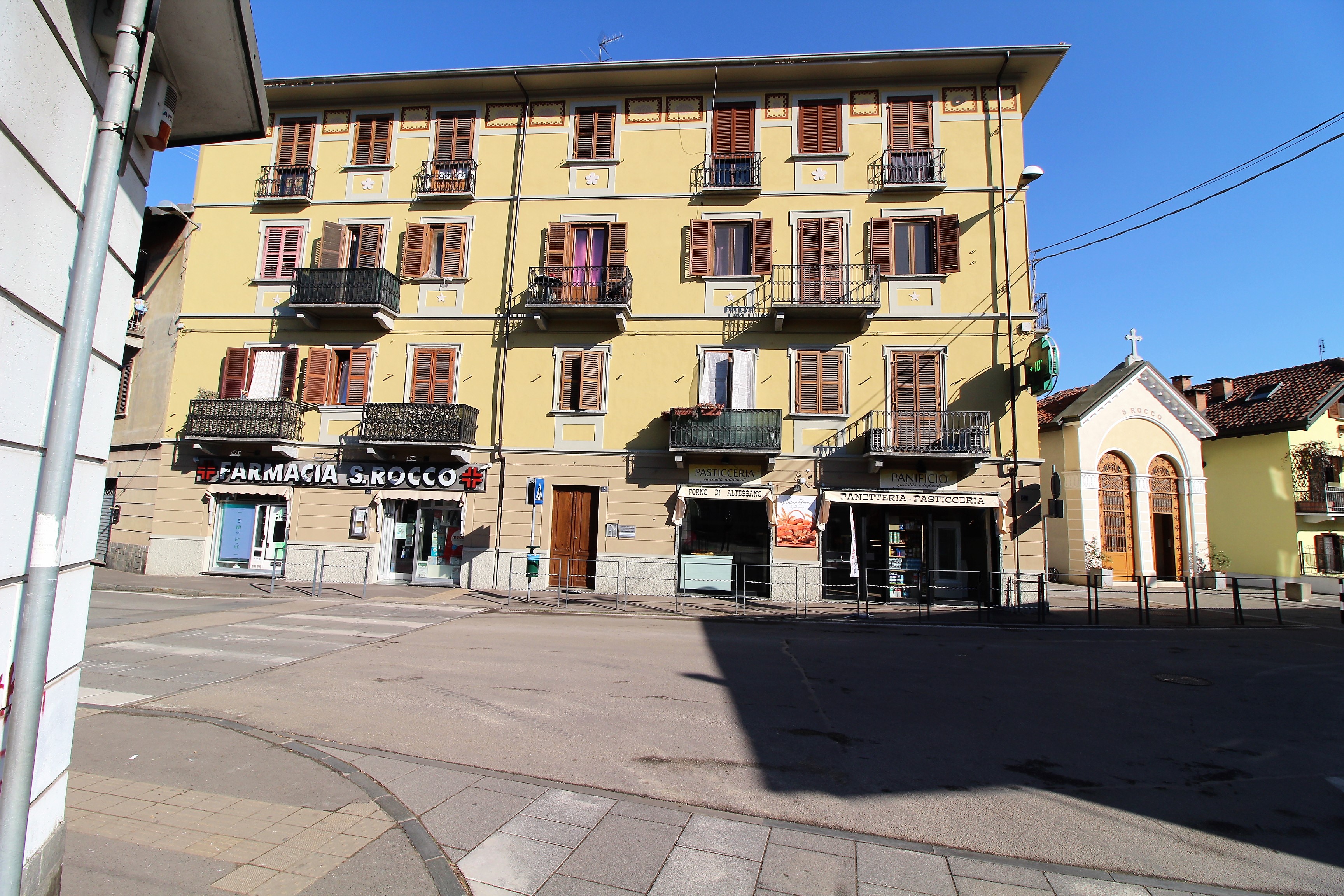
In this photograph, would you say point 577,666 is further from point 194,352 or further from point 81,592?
point 194,352

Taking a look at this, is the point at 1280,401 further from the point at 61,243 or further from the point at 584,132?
the point at 61,243

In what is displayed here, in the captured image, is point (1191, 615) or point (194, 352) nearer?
point (1191, 615)

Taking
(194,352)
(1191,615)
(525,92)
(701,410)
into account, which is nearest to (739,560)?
(701,410)

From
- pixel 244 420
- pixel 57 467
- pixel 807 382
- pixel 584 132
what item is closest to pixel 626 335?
pixel 807 382

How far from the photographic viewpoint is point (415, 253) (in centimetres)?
1972

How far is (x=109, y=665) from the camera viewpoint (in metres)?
8.42

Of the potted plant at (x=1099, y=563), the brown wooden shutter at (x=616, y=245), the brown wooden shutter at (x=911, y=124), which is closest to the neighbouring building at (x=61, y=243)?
the brown wooden shutter at (x=616, y=245)

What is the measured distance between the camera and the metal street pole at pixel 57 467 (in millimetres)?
2369

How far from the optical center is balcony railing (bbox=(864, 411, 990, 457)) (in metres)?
17.2

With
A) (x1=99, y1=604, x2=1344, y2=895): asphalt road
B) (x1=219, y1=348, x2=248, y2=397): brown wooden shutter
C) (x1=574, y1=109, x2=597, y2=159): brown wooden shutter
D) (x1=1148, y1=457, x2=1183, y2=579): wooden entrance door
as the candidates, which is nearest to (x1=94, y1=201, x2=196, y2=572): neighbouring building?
(x1=219, y1=348, x2=248, y2=397): brown wooden shutter

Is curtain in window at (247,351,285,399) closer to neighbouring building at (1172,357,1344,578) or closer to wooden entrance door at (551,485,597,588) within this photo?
wooden entrance door at (551,485,597,588)

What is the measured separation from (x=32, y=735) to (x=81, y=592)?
41.6 inches

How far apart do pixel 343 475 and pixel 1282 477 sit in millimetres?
33989

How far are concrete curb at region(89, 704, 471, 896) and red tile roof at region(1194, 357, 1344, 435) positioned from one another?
3332 cm
